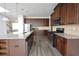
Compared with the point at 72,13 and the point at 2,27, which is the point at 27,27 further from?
the point at 72,13

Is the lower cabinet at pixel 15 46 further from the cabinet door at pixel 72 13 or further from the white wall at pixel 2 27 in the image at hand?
the cabinet door at pixel 72 13

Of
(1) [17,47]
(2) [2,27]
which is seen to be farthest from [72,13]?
(2) [2,27]

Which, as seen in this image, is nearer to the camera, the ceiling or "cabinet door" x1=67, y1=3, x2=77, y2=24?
"cabinet door" x1=67, y1=3, x2=77, y2=24

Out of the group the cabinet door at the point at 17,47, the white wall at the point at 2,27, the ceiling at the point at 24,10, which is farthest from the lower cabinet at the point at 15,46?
the ceiling at the point at 24,10

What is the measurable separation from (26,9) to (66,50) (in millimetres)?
2278

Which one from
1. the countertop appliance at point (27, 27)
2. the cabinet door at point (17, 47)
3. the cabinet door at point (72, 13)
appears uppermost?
the cabinet door at point (72, 13)

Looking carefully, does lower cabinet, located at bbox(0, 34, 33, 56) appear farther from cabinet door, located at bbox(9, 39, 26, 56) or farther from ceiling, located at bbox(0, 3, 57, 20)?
ceiling, located at bbox(0, 3, 57, 20)

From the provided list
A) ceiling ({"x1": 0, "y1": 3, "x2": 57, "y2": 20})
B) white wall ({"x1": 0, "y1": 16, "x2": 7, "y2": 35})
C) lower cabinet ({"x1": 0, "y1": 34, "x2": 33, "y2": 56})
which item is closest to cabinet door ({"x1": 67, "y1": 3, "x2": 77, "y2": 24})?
ceiling ({"x1": 0, "y1": 3, "x2": 57, "y2": 20})

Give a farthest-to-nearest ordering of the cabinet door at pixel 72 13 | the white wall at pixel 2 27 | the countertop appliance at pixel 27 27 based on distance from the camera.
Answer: the countertop appliance at pixel 27 27
the white wall at pixel 2 27
the cabinet door at pixel 72 13

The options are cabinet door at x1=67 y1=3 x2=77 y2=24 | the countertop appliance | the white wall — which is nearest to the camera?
Answer: cabinet door at x1=67 y1=3 x2=77 y2=24

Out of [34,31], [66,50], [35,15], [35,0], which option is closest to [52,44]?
[34,31]

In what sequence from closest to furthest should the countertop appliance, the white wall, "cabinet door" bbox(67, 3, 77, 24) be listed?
"cabinet door" bbox(67, 3, 77, 24)
the white wall
the countertop appliance

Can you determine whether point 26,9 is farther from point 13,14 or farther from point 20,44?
point 20,44

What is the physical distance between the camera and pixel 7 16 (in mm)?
4430
